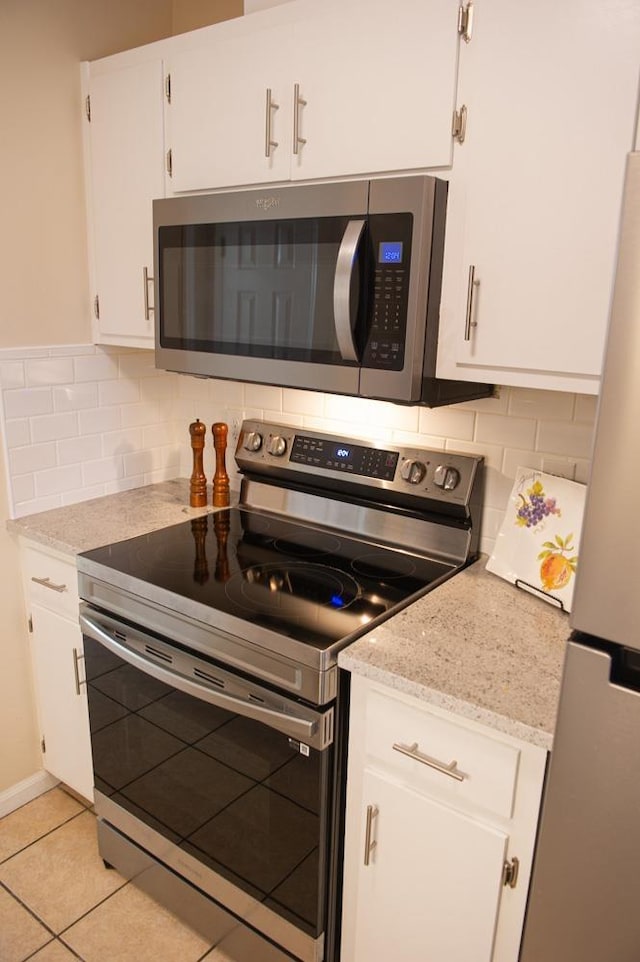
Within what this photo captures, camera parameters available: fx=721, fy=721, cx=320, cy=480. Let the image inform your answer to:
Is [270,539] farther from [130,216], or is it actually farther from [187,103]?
[187,103]

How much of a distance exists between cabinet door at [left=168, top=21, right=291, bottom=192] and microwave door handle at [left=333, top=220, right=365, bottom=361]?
0.31 metres

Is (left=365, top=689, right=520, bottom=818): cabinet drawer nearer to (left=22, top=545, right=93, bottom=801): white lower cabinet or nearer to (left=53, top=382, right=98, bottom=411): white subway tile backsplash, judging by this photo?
(left=22, top=545, right=93, bottom=801): white lower cabinet

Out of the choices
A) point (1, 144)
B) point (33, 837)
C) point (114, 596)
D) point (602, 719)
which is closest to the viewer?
point (602, 719)

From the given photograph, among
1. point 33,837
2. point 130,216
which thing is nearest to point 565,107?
point 130,216

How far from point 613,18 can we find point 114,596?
1.55m

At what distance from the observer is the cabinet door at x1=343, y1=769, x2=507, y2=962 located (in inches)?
51.0

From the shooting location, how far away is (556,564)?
158 cm

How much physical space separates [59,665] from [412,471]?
45.8 inches

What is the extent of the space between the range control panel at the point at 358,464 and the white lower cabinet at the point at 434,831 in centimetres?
62

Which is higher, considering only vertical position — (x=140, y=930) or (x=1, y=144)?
(x=1, y=144)

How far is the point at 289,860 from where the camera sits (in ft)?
5.04

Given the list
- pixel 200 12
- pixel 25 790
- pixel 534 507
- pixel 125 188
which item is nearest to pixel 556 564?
pixel 534 507

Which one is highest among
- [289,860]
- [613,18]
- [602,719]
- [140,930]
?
[613,18]

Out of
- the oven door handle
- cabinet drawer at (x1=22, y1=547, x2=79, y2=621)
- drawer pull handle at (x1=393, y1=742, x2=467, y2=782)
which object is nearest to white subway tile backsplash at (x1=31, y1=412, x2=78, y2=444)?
cabinet drawer at (x1=22, y1=547, x2=79, y2=621)
